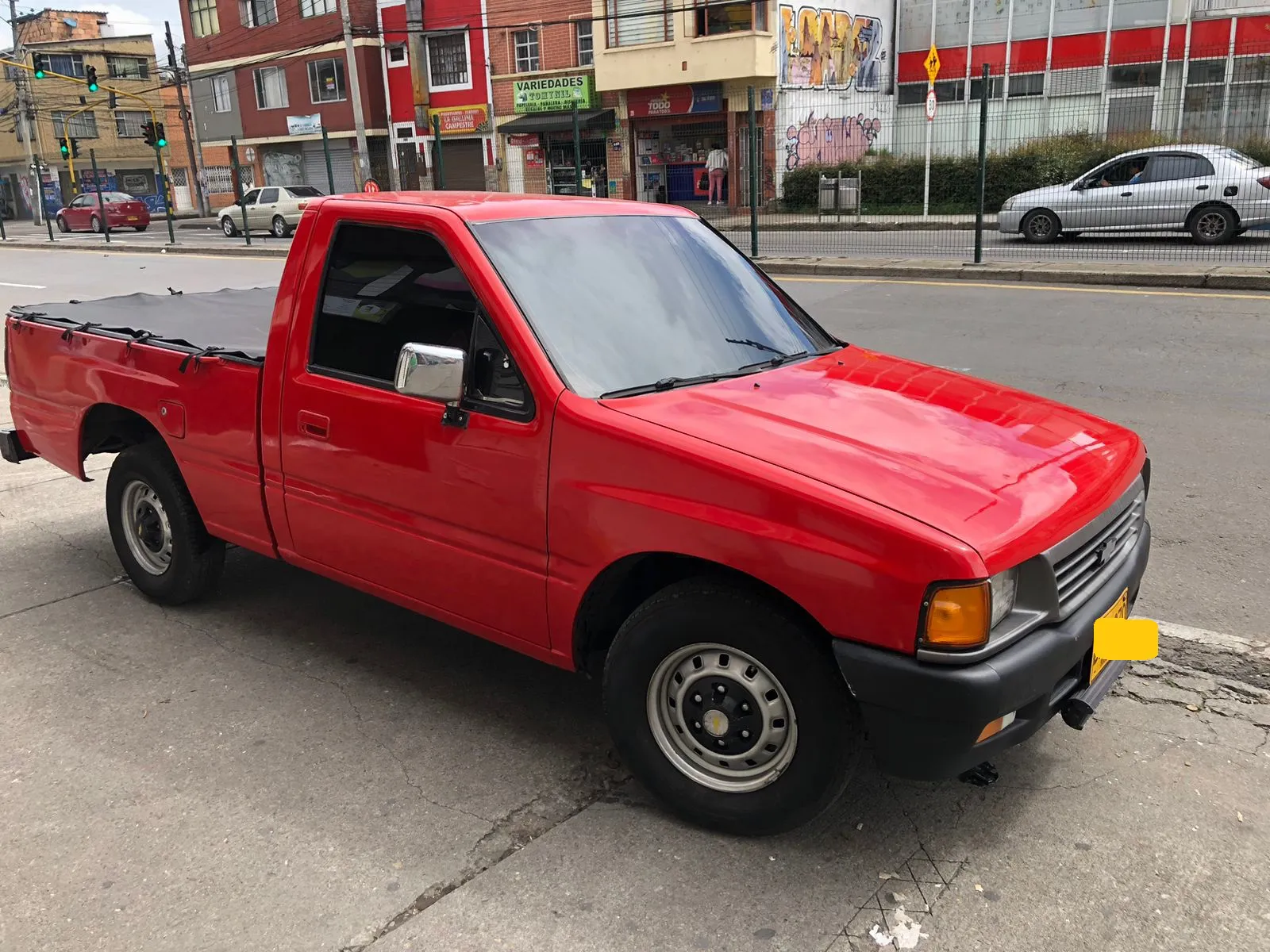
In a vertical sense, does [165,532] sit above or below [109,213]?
below

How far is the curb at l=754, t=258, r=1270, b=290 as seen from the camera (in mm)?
12641

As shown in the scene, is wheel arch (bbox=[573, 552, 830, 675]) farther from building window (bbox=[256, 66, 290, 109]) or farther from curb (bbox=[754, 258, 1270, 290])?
building window (bbox=[256, 66, 290, 109])

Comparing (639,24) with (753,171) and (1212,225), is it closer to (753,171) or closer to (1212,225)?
(753,171)

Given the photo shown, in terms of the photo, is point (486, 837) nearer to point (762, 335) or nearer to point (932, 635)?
point (932, 635)

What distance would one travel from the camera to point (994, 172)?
77.3ft

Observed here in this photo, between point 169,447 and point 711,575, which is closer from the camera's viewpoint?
point 711,575

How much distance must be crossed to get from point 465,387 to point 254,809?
1427 millimetres

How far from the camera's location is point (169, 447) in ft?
14.6

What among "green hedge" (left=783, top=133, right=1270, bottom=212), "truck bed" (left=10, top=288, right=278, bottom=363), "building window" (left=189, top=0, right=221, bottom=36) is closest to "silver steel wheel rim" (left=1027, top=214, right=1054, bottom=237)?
"green hedge" (left=783, top=133, right=1270, bottom=212)

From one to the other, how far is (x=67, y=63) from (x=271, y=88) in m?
26.7

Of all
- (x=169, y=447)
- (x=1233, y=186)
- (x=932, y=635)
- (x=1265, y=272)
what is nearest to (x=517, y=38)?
(x=1233, y=186)

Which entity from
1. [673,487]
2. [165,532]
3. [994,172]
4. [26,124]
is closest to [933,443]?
[673,487]

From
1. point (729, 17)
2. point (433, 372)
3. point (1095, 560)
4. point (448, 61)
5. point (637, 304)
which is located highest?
point (729, 17)

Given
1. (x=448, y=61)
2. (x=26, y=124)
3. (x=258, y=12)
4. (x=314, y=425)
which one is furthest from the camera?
(x=26, y=124)
